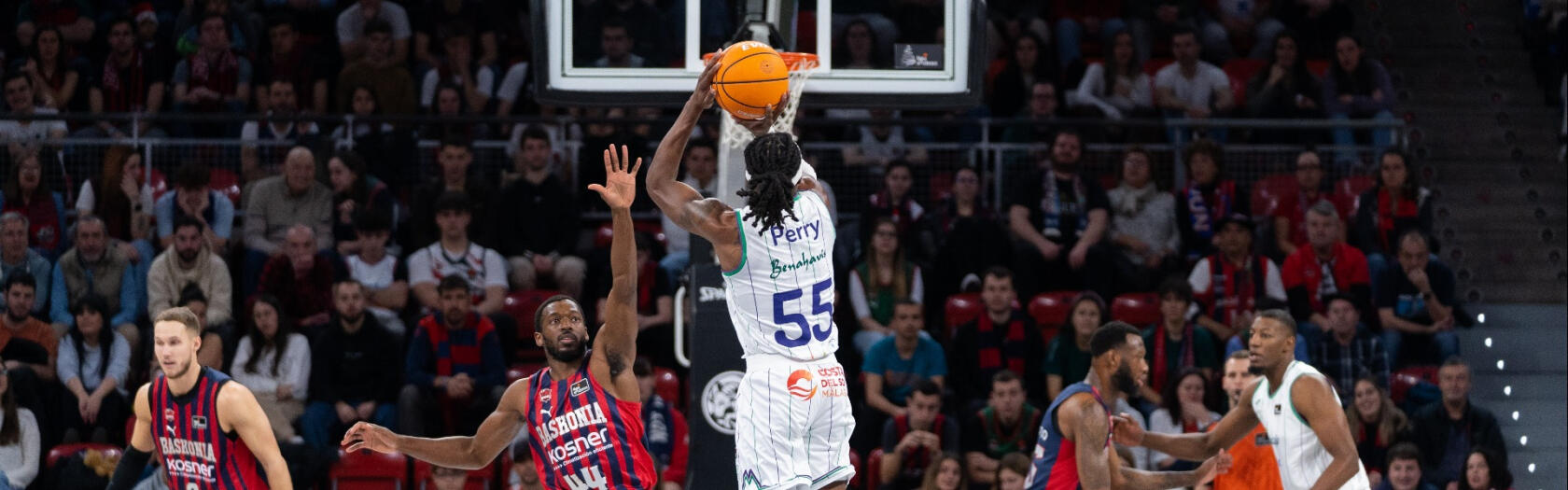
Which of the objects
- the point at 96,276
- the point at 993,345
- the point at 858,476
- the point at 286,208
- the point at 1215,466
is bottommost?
the point at 858,476

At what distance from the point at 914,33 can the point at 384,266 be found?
3.77 meters

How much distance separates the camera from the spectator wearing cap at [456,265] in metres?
11.2

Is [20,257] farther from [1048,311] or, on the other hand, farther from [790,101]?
[1048,311]

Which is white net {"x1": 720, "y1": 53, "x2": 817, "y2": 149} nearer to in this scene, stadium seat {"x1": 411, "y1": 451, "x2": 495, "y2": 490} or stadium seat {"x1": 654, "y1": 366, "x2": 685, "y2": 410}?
stadium seat {"x1": 654, "y1": 366, "x2": 685, "y2": 410}

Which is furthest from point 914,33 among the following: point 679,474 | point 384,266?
point 384,266

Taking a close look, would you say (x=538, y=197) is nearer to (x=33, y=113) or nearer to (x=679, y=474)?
(x=679, y=474)

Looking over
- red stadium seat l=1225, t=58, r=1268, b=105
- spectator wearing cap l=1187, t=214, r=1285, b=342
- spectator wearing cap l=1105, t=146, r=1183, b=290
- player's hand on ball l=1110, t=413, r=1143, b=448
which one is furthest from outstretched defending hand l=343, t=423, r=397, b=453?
red stadium seat l=1225, t=58, r=1268, b=105

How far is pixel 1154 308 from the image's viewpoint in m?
11.6

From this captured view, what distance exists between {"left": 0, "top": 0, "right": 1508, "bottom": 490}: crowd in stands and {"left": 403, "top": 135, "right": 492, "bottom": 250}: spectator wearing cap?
0.02m

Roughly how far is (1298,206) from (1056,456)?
17.5 ft

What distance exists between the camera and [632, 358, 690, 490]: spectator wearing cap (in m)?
10.2

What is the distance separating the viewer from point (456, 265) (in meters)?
11.3

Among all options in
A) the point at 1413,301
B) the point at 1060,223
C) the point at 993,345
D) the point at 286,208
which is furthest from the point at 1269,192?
the point at 286,208

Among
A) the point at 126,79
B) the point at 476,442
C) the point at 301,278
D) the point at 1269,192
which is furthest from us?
the point at 126,79
